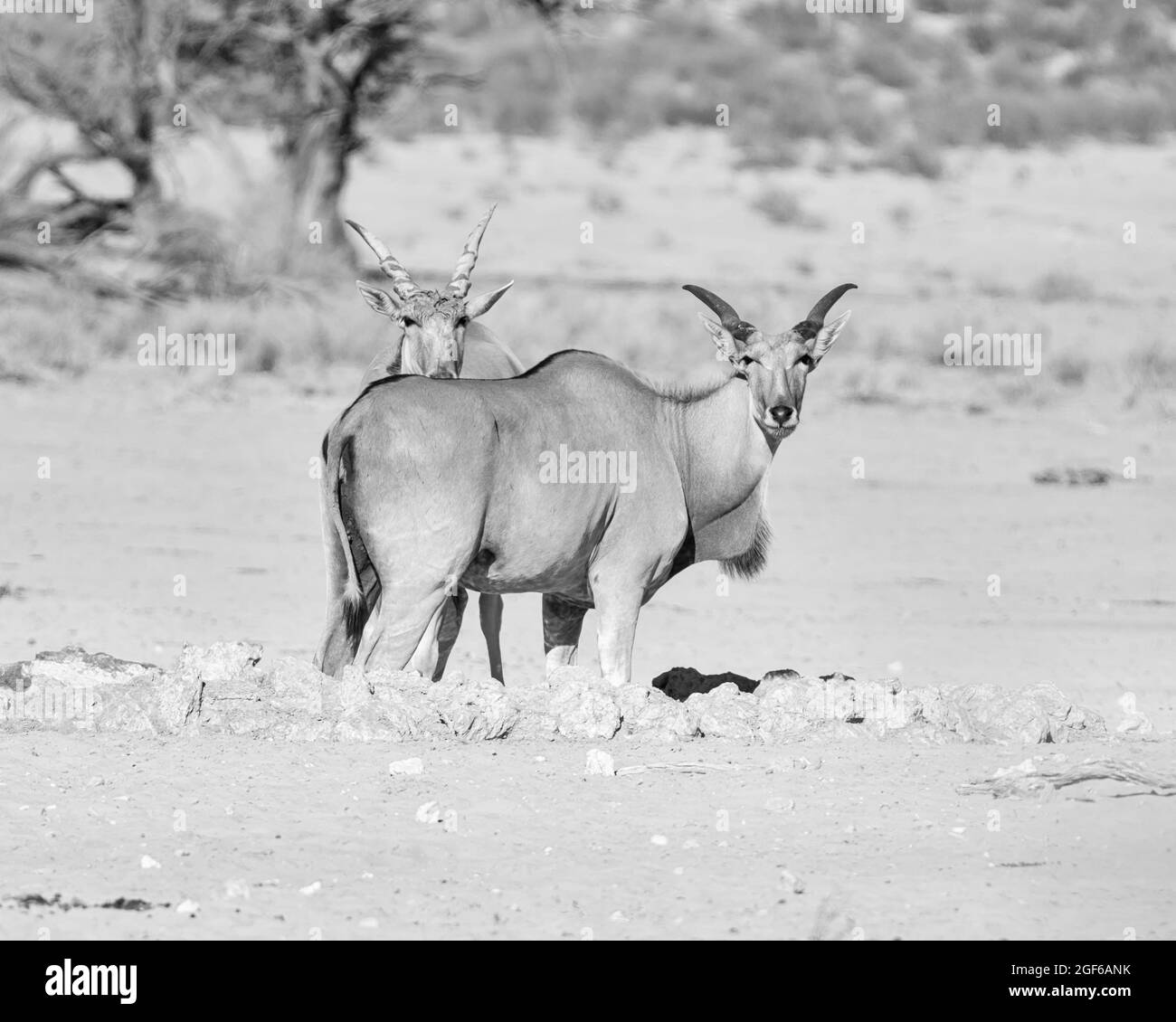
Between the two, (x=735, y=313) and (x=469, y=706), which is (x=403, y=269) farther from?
(x=469, y=706)

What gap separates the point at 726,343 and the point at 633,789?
247 centimetres

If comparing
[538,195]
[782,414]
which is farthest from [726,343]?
[538,195]

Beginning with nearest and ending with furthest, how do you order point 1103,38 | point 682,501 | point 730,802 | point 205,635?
1. point 730,802
2. point 682,501
3. point 205,635
4. point 1103,38

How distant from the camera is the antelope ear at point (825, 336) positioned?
9.98m

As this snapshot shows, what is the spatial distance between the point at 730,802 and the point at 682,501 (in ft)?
6.44

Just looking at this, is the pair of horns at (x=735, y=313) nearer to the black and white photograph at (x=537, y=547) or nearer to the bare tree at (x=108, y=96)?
the black and white photograph at (x=537, y=547)

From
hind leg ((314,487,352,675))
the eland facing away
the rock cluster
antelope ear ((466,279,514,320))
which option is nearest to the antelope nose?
the eland facing away

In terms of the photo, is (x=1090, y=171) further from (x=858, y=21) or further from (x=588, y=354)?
(x=588, y=354)

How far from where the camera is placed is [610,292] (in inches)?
1049

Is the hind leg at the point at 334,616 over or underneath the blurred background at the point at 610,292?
underneath

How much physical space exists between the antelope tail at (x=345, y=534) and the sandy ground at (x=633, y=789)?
0.74 m

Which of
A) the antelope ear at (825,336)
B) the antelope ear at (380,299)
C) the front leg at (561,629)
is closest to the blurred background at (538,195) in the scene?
the antelope ear at (380,299)
